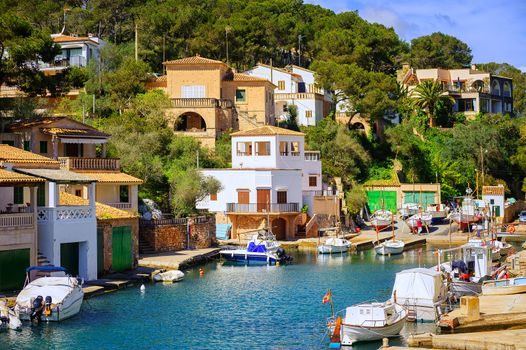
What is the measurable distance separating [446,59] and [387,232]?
187 ft

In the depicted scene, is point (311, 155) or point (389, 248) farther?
point (311, 155)

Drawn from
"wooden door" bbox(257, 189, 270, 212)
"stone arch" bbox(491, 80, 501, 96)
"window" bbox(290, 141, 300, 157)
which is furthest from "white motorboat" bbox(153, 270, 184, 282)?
"stone arch" bbox(491, 80, 501, 96)

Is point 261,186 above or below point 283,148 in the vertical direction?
below

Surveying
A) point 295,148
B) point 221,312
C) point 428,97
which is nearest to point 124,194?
point 221,312

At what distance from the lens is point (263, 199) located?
5975cm

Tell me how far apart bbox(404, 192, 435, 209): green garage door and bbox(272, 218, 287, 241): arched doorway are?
16.3m

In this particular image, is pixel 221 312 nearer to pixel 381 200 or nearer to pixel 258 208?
pixel 258 208

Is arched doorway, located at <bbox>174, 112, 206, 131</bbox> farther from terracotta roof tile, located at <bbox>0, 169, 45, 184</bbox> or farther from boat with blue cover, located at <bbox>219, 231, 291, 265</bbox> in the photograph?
terracotta roof tile, located at <bbox>0, 169, 45, 184</bbox>

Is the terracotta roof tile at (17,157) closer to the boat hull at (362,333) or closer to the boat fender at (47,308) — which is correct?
the boat fender at (47,308)

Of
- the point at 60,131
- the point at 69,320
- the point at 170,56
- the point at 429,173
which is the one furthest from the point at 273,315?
the point at 170,56

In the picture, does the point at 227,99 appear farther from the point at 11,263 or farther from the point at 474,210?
the point at 11,263

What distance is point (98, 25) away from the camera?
90.3 metres

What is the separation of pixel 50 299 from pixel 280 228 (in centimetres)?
3146

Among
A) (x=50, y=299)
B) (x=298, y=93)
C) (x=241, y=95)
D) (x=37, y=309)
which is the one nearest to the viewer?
(x=37, y=309)
